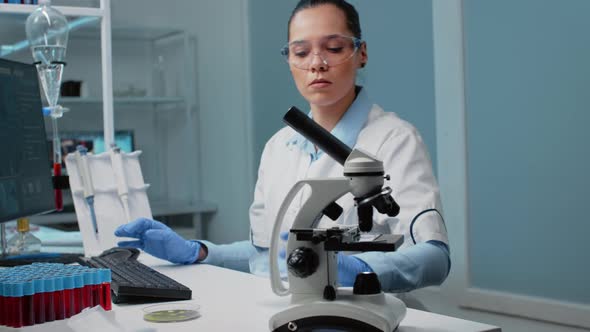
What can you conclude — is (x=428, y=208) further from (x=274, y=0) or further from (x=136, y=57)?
(x=136, y=57)

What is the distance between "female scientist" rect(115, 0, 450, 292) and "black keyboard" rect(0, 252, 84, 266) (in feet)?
0.42

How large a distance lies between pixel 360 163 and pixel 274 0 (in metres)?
3.83

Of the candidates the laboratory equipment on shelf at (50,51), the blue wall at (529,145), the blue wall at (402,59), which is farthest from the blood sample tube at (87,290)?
the blue wall at (402,59)

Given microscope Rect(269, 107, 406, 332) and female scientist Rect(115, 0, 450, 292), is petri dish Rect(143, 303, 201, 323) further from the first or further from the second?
female scientist Rect(115, 0, 450, 292)

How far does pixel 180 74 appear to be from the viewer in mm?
4844

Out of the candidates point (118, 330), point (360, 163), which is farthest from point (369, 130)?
point (118, 330)

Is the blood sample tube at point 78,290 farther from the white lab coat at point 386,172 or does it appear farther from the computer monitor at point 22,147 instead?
the white lab coat at point 386,172

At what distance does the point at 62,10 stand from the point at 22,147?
0.74m

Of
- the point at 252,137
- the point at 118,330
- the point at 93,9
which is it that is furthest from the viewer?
the point at 252,137

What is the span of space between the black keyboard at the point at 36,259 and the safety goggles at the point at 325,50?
2.29 feet

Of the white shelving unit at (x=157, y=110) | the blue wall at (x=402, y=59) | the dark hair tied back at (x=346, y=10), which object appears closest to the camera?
the dark hair tied back at (x=346, y=10)

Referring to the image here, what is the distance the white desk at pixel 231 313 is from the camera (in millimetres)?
1066

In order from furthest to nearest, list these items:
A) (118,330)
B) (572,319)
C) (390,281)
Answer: (572,319), (390,281), (118,330)

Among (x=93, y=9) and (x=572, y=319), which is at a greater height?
(x=93, y=9)
